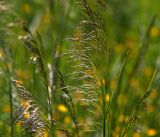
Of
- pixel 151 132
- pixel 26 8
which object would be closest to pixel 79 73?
pixel 151 132

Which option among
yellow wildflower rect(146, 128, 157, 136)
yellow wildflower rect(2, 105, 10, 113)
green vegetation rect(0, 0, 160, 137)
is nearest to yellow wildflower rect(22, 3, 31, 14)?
green vegetation rect(0, 0, 160, 137)

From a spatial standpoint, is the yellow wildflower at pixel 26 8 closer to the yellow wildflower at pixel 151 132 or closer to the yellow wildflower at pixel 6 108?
the yellow wildflower at pixel 6 108

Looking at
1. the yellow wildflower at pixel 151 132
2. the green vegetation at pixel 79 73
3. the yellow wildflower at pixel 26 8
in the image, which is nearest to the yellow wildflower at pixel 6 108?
the green vegetation at pixel 79 73

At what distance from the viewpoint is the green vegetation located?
6.12 feet

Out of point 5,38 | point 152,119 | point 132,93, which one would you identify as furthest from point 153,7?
point 5,38

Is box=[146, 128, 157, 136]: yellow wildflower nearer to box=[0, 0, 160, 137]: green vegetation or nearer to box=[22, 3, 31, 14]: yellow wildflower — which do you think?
box=[0, 0, 160, 137]: green vegetation

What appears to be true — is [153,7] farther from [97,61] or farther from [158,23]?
[97,61]

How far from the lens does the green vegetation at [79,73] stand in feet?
6.12

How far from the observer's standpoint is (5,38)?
113 inches

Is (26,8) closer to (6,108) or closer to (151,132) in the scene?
(6,108)

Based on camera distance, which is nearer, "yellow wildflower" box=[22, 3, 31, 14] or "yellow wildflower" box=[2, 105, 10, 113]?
"yellow wildflower" box=[2, 105, 10, 113]

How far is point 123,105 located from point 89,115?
0.69 feet

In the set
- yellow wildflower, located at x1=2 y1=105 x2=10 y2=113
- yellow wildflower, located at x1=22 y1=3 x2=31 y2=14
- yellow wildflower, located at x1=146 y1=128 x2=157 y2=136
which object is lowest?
yellow wildflower, located at x1=146 y1=128 x2=157 y2=136

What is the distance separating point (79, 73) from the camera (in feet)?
6.36
